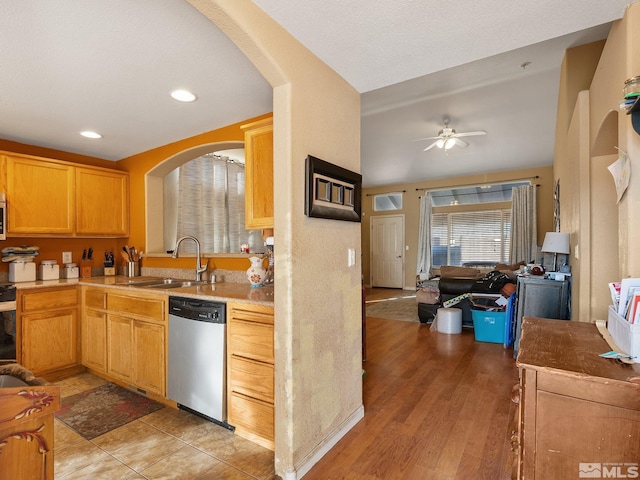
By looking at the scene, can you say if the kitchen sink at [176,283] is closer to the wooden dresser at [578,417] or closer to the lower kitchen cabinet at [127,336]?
the lower kitchen cabinet at [127,336]

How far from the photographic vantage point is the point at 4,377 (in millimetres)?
957

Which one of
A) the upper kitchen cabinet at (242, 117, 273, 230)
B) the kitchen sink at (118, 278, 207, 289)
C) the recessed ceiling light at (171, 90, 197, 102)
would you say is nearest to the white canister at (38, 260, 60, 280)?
the kitchen sink at (118, 278, 207, 289)

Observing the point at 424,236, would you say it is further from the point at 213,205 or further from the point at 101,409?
the point at 101,409

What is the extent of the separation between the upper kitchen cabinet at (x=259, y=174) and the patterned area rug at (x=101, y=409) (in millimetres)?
1650

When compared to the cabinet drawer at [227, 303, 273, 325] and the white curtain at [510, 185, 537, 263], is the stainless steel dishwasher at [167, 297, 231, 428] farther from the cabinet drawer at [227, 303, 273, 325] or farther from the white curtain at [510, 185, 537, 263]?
the white curtain at [510, 185, 537, 263]

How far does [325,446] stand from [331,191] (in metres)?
1.52

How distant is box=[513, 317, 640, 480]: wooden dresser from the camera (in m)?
0.97

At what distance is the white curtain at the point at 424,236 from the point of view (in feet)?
26.9

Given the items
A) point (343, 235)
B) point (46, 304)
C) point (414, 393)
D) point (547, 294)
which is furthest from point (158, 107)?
point (547, 294)

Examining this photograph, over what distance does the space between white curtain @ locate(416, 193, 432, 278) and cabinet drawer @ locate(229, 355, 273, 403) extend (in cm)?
683

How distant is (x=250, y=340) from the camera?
6.53 ft

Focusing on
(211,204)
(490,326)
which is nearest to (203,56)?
(211,204)

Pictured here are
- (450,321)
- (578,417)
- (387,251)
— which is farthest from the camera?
(387,251)

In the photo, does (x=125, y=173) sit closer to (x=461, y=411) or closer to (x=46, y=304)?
(x=46, y=304)
